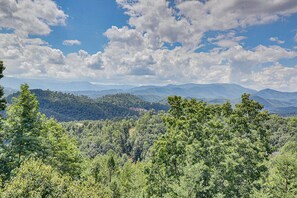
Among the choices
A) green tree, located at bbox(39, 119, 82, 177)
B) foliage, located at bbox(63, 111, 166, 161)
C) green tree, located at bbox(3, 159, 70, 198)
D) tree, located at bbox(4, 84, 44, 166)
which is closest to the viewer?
green tree, located at bbox(3, 159, 70, 198)

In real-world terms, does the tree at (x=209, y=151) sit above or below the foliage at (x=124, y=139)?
above

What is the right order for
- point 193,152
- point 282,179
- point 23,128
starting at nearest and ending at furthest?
point 193,152, point 282,179, point 23,128

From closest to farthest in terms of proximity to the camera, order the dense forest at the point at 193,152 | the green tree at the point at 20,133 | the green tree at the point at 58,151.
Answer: the dense forest at the point at 193,152, the green tree at the point at 20,133, the green tree at the point at 58,151

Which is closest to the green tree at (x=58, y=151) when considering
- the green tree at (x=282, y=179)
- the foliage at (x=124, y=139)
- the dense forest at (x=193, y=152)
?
the dense forest at (x=193, y=152)

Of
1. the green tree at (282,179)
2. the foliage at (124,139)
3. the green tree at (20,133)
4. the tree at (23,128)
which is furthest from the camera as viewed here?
the foliage at (124,139)

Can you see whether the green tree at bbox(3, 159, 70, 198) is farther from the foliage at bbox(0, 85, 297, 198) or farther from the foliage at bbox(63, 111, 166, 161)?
the foliage at bbox(63, 111, 166, 161)

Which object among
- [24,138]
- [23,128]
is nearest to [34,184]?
[24,138]

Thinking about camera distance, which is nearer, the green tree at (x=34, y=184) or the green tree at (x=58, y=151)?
the green tree at (x=34, y=184)

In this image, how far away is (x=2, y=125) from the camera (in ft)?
72.9

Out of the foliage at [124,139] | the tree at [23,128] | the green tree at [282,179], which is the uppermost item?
the tree at [23,128]

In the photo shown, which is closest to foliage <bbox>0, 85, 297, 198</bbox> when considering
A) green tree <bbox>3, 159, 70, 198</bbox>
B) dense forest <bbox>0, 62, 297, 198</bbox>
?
dense forest <bbox>0, 62, 297, 198</bbox>

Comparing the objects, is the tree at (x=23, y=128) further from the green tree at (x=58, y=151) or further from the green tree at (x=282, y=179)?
the green tree at (x=282, y=179)

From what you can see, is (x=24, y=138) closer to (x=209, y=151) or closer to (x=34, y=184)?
(x=34, y=184)

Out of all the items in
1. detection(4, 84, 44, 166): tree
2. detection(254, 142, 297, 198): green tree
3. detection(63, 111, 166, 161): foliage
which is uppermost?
detection(4, 84, 44, 166): tree
